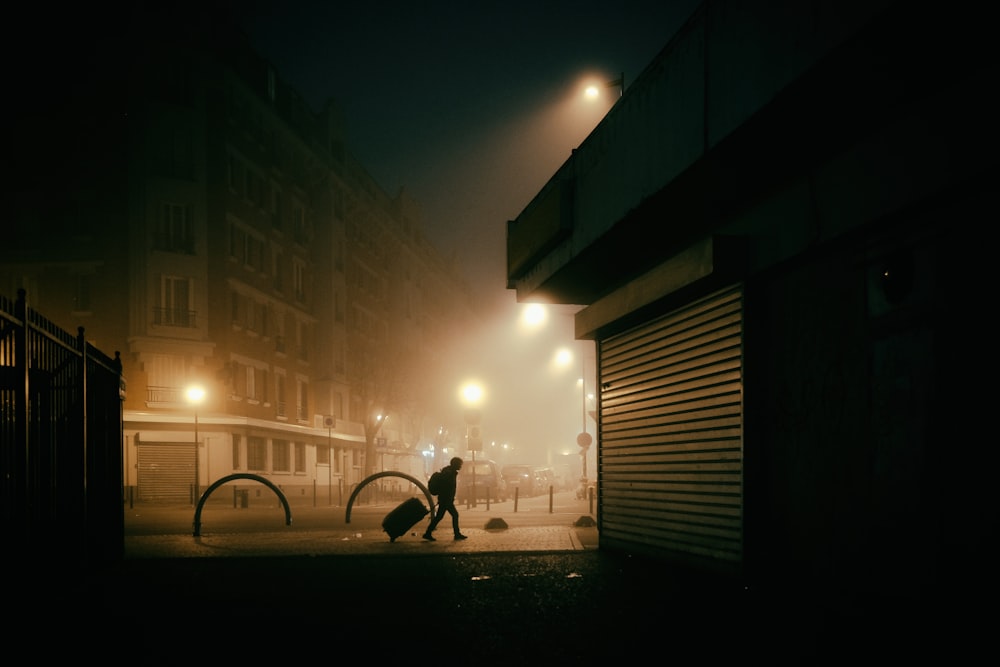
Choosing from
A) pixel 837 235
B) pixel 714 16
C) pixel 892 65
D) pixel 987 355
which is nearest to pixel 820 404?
pixel 837 235

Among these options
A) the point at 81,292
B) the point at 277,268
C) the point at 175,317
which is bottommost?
the point at 175,317

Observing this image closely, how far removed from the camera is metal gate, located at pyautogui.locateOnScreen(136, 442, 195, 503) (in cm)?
4034

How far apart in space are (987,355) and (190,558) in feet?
35.2

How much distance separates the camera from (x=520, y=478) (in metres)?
45.7

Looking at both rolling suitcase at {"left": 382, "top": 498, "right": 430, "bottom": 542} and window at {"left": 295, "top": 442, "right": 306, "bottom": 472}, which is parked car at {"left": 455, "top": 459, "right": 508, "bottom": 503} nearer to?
window at {"left": 295, "top": 442, "right": 306, "bottom": 472}

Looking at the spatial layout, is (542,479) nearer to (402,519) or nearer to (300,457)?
(300,457)

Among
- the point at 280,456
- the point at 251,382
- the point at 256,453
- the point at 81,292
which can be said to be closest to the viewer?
the point at 81,292

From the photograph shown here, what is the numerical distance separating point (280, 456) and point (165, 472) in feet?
30.6

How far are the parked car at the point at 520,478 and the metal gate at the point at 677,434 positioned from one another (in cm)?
3205

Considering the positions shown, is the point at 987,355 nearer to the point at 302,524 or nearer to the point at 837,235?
the point at 837,235

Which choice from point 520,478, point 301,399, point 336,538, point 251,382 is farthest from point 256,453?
point 336,538

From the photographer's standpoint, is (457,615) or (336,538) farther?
(336,538)

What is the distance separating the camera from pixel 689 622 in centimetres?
667

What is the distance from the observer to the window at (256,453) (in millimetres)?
45469
